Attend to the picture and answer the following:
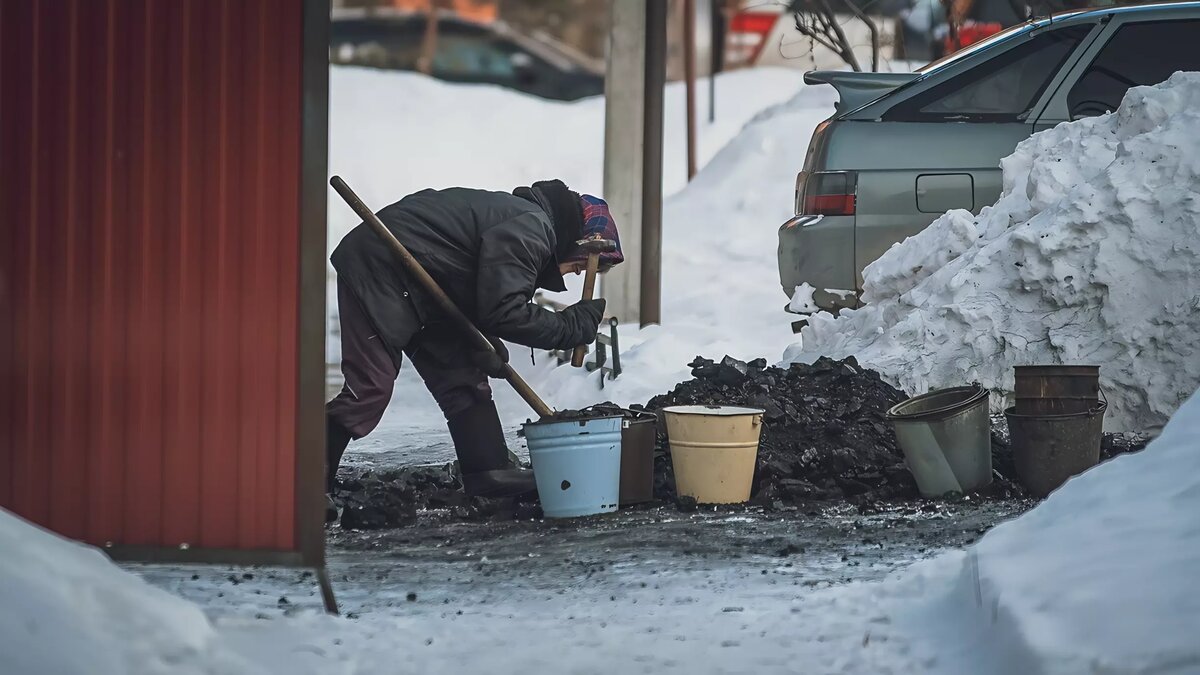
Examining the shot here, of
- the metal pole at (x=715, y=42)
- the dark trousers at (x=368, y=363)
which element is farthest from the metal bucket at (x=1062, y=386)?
the metal pole at (x=715, y=42)

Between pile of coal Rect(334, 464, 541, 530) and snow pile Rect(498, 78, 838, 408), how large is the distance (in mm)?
2478

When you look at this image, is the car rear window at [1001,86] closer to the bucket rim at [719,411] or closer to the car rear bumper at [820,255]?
the car rear bumper at [820,255]

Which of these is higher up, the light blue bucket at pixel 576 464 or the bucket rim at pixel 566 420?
the bucket rim at pixel 566 420

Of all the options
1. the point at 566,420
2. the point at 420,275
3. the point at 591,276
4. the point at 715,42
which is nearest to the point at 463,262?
the point at 420,275

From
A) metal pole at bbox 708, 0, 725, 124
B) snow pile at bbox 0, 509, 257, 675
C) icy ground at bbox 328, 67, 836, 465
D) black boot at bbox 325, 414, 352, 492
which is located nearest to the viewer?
snow pile at bbox 0, 509, 257, 675

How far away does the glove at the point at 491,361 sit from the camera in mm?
6137

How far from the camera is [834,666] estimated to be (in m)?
3.68

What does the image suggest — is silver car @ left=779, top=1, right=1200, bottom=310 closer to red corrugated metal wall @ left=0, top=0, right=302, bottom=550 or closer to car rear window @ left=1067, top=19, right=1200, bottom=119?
car rear window @ left=1067, top=19, right=1200, bottom=119

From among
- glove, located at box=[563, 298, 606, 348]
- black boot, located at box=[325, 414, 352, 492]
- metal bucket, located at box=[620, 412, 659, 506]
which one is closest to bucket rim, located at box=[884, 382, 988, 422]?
metal bucket, located at box=[620, 412, 659, 506]

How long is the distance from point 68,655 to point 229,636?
59 cm

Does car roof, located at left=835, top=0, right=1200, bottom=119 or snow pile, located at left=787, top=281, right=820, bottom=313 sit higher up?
car roof, located at left=835, top=0, right=1200, bottom=119

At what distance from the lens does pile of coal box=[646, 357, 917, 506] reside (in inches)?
250

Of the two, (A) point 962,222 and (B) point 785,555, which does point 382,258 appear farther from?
(A) point 962,222

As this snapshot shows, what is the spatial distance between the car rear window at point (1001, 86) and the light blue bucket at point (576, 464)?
3049 millimetres
